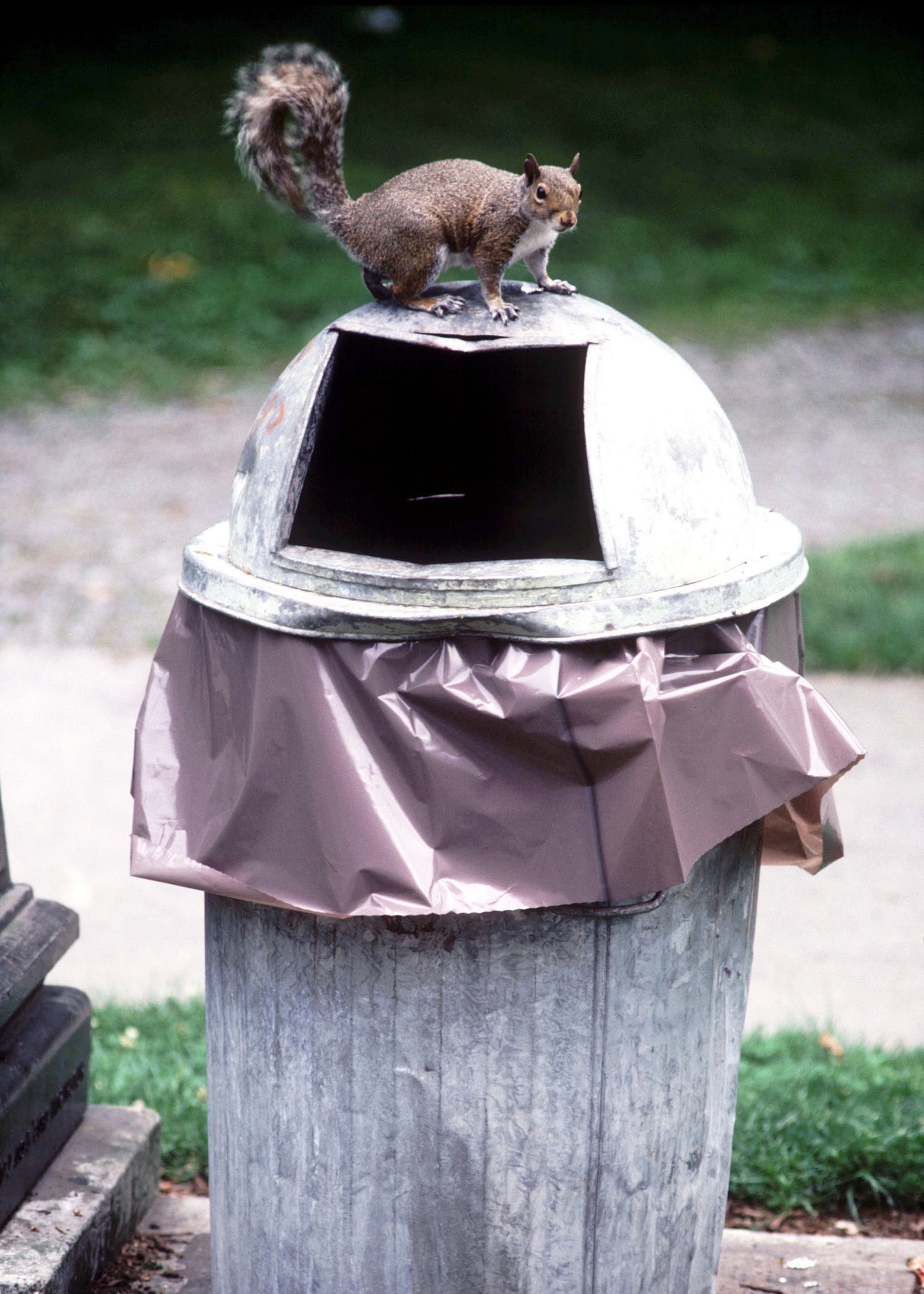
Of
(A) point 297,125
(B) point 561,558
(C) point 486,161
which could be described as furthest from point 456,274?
(C) point 486,161

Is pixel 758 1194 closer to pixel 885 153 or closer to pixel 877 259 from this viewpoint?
pixel 877 259

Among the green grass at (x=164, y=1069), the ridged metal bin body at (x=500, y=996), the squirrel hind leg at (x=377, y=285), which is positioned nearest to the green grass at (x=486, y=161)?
the green grass at (x=164, y=1069)

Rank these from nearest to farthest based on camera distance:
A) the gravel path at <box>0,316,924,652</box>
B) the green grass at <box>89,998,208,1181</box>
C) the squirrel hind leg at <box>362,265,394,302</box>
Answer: the squirrel hind leg at <box>362,265,394,302</box> → the green grass at <box>89,998,208,1181</box> → the gravel path at <box>0,316,924,652</box>

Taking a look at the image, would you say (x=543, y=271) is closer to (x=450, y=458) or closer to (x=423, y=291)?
(x=423, y=291)

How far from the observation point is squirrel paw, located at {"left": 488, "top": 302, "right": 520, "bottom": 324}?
1.96 metres

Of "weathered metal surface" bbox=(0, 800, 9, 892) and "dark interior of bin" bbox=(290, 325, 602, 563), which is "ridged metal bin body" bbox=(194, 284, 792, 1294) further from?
"weathered metal surface" bbox=(0, 800, 9, 892)

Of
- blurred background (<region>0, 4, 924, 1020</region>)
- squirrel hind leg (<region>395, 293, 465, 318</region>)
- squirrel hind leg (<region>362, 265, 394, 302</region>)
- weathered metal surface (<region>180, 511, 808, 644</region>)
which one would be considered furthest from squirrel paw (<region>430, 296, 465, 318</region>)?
blurred background (<region>0, 4, 924, 1020</region>)

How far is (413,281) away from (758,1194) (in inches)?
76.8

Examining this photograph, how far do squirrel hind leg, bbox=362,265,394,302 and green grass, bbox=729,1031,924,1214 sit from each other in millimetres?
1827

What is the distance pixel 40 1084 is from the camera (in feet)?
8.11

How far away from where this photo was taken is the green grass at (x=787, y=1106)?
9.24 ft

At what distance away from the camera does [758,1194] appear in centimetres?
281

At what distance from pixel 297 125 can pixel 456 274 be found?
3.14 meters

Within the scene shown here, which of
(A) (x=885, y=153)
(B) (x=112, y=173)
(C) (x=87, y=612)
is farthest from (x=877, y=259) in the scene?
(C) (x=87, y=612)
